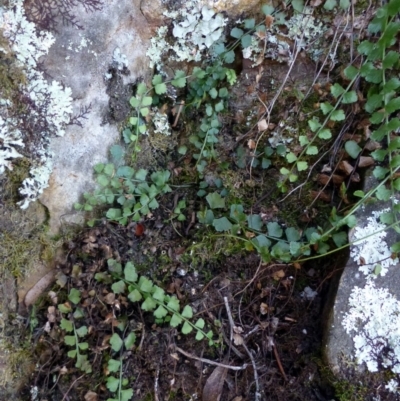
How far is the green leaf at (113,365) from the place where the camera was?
78.2 inches

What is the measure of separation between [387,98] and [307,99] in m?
0.39

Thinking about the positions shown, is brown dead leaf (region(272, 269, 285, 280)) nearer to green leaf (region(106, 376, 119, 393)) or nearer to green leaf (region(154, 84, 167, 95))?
green leaf (region(106, 376, 119, 393))

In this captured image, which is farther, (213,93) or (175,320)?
(213,93)

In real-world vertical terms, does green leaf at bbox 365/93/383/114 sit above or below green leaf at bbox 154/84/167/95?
below

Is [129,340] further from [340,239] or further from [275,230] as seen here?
[340,239]

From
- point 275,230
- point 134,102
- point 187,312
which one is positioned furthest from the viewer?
point 134,102

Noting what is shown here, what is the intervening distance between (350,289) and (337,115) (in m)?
0.81

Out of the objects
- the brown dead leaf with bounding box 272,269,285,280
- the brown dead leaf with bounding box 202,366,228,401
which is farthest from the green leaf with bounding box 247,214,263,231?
the brown dead leaf with bounding box 202,366,228,401

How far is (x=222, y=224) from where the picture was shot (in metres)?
2.21

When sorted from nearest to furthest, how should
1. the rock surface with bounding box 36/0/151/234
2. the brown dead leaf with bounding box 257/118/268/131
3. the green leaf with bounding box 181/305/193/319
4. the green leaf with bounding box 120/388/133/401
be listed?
the green leaf with bounding box 120/388/133/401 < the green leaf with bounding box 181/305/193/319 < the rock surface with bounding box 36/0/151/234 < the brown dead leaf with bounding box 257/118/268/131

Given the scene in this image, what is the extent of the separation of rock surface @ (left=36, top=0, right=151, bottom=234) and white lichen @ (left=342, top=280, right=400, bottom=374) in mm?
1376

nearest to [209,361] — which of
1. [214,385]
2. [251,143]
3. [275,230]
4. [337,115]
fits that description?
[214,385]

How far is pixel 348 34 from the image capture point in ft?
7.29

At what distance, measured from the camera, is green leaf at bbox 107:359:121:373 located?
199 centimetres
